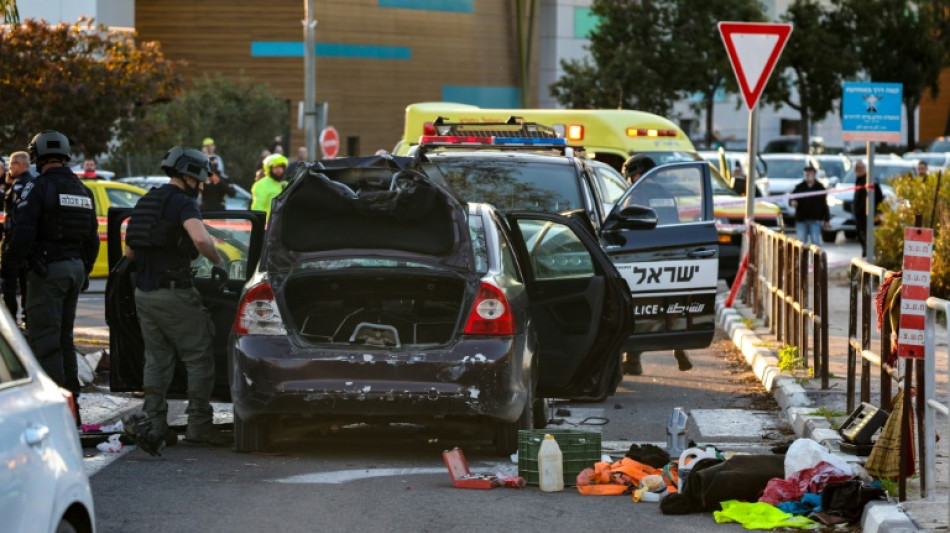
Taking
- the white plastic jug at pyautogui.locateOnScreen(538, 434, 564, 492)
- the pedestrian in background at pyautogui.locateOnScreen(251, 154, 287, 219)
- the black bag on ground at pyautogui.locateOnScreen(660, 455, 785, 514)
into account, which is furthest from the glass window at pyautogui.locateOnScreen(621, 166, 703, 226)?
the pedestrian in background at pyautogui.locateOnScreen(251, 154, 287, 219)

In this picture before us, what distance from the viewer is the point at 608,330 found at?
11.4 metres

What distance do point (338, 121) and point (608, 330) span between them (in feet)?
160

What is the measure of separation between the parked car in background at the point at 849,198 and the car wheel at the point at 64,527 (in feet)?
103

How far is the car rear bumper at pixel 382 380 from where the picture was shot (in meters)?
9.78

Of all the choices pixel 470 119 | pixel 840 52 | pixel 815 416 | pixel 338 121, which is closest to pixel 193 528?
pixel 815 416

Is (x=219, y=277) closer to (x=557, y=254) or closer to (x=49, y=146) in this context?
(x=49, y=146)

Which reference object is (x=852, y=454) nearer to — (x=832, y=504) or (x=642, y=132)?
(x=832, y=504)

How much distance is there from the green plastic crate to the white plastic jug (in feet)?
0.43

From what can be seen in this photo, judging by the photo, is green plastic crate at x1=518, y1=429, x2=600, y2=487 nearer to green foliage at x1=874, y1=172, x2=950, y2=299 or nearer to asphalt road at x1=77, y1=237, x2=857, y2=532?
asphalt road at x1=77, y1=237, x2=857, y2=532

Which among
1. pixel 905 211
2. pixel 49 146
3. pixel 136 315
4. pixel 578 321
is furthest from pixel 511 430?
pixel 905 211

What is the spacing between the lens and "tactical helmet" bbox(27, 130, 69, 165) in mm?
11352

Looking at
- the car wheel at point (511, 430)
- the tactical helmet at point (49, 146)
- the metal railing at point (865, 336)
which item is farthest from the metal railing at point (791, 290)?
the tactical helmet at point (49, 146)

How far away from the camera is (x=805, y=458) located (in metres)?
8.75

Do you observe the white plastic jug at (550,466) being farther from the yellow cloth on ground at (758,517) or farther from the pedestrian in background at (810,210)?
the pedestrian in background at (810,210)
